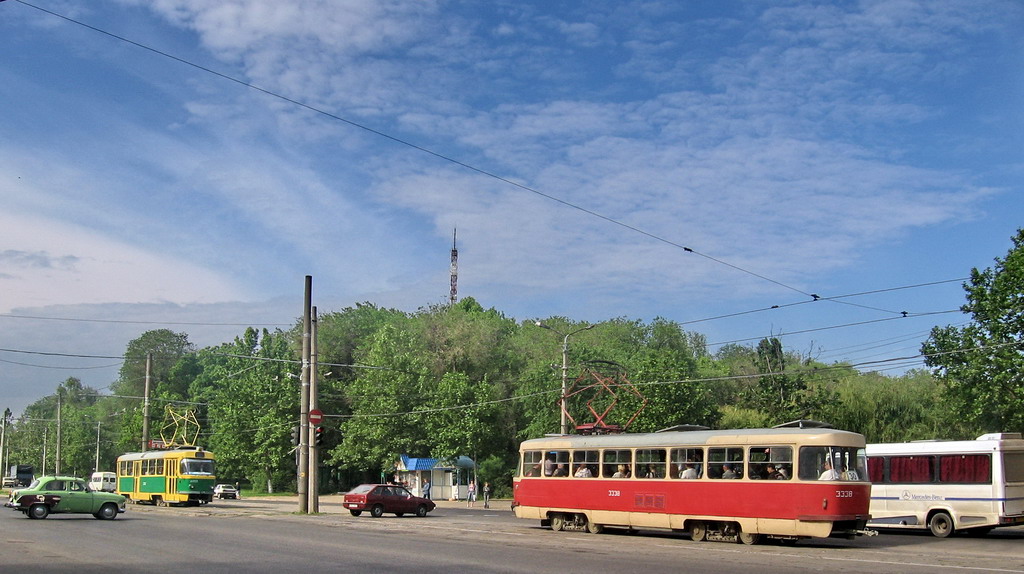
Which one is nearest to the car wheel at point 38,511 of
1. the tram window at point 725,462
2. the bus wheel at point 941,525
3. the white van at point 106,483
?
the tram window at point 725,462

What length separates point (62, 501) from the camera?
32.8 metres

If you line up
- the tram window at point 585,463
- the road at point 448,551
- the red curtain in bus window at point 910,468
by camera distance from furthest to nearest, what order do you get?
the red curtain in bus window at point 910,468
the tram window at point 585,463
the road at point 448,551

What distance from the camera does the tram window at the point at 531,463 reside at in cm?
2889

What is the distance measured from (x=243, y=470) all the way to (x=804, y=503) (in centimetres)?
6106

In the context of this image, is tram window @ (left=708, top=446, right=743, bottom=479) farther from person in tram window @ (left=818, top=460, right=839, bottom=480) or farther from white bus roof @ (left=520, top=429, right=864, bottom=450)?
person in tram window @ (left=818, top=460, right=839, bottom=480)

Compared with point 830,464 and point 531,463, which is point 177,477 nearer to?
point 531,463

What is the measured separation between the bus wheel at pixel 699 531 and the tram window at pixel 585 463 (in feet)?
11.9

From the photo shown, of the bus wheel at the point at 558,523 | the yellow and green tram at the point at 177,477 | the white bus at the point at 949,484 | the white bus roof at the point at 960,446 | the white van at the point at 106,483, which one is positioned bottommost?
the white van at the point at 106,483

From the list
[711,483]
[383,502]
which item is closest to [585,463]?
[711,483]

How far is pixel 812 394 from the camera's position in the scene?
57906 mm

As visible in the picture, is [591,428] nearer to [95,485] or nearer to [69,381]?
[95,485]

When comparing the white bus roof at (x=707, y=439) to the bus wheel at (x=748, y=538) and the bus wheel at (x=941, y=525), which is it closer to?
the bus wheel at (x=748, y=538)

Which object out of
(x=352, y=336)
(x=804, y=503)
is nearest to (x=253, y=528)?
(x=804, y=503)

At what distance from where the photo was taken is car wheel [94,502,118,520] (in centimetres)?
3284
